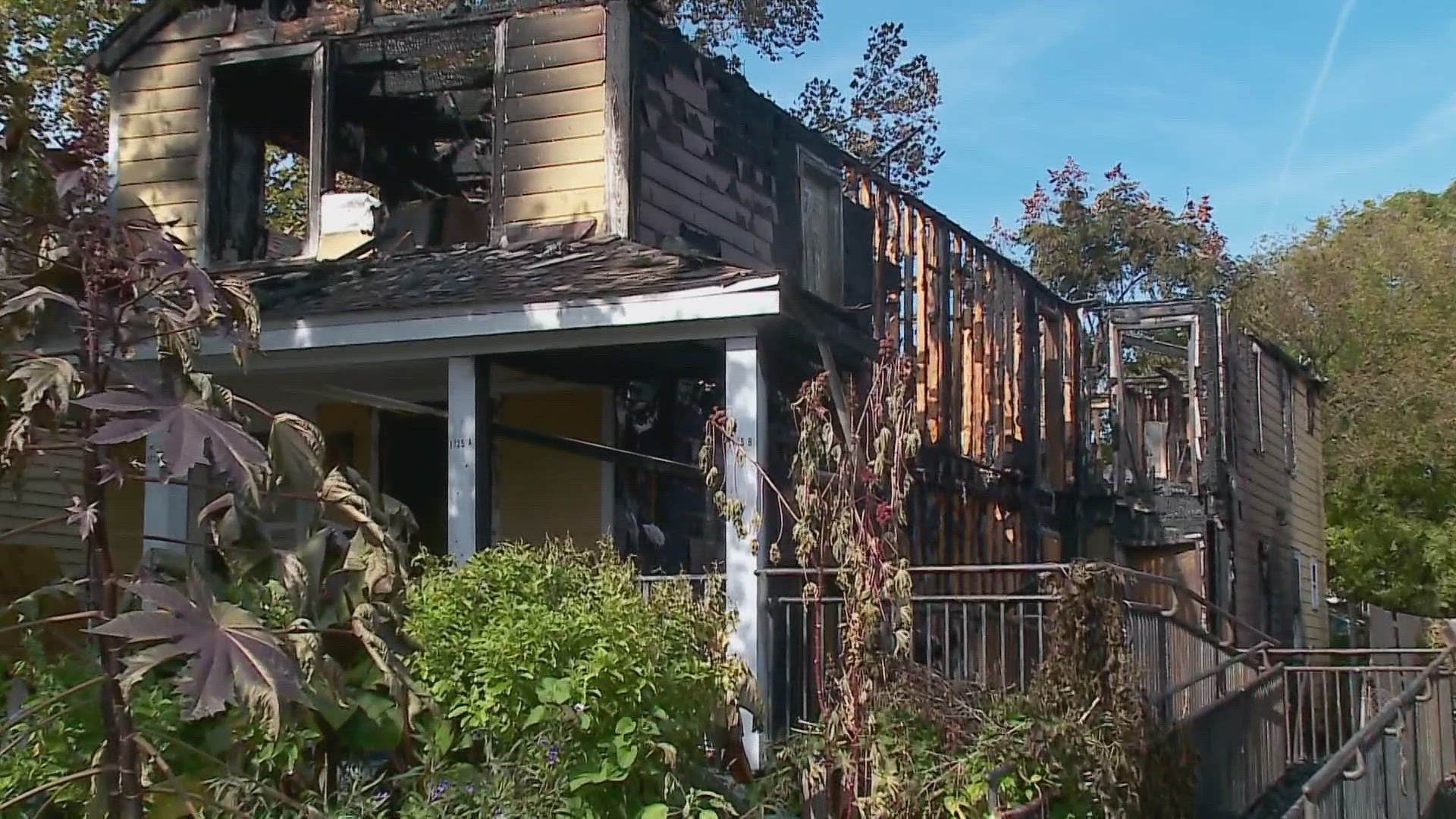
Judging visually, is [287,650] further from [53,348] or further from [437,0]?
[437,0]

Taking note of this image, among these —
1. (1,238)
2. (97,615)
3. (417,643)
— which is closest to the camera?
(97,615)

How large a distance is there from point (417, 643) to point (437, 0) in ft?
68.6

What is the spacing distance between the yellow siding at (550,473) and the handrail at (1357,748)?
231 inches

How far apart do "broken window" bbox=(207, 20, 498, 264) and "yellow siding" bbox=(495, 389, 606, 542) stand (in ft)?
4.88

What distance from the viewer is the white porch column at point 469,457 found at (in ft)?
29.8

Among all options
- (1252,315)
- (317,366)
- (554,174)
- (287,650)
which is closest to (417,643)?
(287,650)

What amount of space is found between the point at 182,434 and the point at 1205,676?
281 inches

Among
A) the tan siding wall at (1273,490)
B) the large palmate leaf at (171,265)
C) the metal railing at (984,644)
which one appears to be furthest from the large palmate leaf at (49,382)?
the tan siding wall at (1273,490)

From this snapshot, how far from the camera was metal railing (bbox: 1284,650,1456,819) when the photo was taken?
5922 millimetres

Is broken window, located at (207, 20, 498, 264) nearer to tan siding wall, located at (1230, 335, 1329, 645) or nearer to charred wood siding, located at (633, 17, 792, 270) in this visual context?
charred wood siding, located at (633, 17, 792, 270)

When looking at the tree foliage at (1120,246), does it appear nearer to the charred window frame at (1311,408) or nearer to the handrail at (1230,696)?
the charred window frame at (1311,408)

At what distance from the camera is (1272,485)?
2427 centimetres

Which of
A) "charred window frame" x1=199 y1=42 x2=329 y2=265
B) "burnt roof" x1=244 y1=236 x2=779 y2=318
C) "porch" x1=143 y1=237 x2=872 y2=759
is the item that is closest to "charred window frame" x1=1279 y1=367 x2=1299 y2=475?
"porch" x1=143 y1=237 x2=872 y2=759

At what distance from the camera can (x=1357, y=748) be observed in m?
6.62
